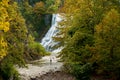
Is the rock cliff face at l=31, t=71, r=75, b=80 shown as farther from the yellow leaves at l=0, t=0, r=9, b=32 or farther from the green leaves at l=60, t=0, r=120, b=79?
the yellow leaves at l=0, t=0, r=9, b=32

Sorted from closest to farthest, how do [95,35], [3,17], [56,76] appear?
1. [3,17]
2. [95,35]
3. [56,76]

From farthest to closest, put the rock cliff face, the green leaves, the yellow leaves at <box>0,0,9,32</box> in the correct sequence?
1. the rock cliff face
2. the green leaves
3. the yellow leaves at <box>0,0,9,32</box>

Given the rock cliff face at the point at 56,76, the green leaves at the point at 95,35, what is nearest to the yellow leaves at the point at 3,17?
the green leaves at the point at 95,35

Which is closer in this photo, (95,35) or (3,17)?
(3,17)

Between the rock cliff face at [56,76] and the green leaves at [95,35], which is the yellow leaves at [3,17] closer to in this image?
the green leaves at [95,35]

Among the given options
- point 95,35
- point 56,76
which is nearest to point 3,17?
point 95,35

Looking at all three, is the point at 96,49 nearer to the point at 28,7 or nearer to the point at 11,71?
the point at 11,71

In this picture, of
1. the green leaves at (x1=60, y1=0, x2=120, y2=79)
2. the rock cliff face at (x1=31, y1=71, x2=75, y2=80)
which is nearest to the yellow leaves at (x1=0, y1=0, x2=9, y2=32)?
the green leaves at (x1=60, y1=0, x2=120, y2=79)

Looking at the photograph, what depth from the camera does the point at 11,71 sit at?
29562mm

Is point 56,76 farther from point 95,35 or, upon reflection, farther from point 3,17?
point 3,17

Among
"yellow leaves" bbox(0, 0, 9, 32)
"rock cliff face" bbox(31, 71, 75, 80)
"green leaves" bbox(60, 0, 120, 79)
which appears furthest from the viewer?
"rock cliff face" bbox(31, 71, 75, 80)

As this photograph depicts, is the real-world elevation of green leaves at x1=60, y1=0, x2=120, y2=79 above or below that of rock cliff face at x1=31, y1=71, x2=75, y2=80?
above

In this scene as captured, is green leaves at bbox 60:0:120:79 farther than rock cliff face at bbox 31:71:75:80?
No

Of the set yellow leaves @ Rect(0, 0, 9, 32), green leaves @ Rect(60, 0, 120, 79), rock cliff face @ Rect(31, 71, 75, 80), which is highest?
yellow leaves @ Rect(0, 0, 9, 32)
